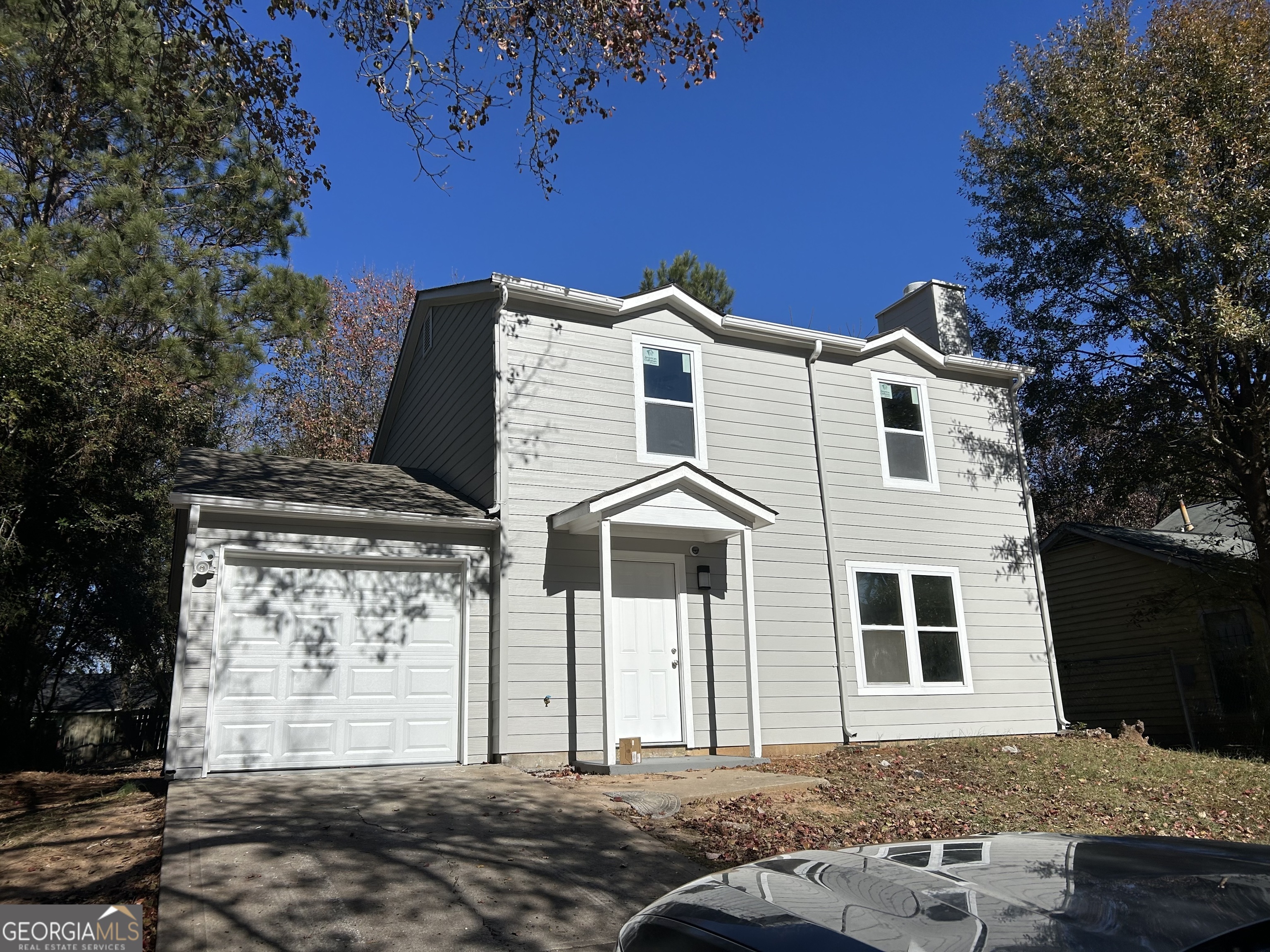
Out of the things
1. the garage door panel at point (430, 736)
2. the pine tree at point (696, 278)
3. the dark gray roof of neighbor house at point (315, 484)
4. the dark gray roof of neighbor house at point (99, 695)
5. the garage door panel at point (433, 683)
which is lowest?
the garage door panel at point (430, 736)

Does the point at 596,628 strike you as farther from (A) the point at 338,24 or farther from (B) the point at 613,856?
(A) the point at 338,24

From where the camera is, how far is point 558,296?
35.0 ft

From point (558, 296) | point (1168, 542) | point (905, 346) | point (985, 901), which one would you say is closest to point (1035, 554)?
point (905, 346)

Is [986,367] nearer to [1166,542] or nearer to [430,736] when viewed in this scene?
[1166,542]

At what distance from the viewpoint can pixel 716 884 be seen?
2.38 metres

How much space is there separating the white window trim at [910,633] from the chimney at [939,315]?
12.5 ft

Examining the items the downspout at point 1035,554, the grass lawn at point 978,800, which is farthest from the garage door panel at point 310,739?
the downspout at point 1035,554

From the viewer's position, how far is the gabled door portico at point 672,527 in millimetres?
9445

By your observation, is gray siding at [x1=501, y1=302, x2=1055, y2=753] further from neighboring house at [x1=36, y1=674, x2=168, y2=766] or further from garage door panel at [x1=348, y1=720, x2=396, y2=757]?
neighboring house at [x1=36, y1=674, x2=168, y2=766]

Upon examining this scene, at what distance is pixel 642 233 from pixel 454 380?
12353mm

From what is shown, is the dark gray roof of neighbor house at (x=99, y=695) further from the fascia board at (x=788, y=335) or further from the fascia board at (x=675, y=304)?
the fascia board at (x=788, y=335)

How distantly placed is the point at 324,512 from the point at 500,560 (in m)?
1.93

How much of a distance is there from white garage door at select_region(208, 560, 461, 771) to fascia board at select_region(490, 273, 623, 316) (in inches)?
137

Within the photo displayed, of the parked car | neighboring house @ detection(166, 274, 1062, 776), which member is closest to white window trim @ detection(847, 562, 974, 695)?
neighboring house @ detection(166, 274, 1062, 776)
